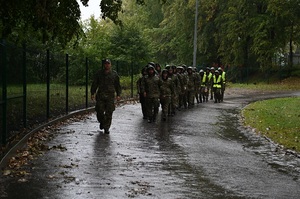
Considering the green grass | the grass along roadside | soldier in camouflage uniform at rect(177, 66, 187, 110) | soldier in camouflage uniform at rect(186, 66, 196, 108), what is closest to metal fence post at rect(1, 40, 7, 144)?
the grass along roadside

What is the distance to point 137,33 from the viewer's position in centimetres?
3988

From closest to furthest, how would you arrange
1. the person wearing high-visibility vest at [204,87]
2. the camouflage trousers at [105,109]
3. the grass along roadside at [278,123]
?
the camouflage trousers at [105,109], the grass along roadside at [278,123], the person wearing high-visibility vest at [204,87]

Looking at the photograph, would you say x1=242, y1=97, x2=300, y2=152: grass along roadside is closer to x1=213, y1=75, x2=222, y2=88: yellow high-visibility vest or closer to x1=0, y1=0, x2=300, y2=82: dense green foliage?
x1=213, y1=75, x2=222, y2=88: yellow high-visibility vest

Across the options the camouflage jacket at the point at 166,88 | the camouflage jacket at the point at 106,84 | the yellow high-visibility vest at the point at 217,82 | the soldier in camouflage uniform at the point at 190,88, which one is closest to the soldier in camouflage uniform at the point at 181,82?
the soldier in camouflage uniform at the point at 190,88

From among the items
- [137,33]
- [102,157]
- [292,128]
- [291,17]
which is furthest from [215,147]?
A: [291,17]

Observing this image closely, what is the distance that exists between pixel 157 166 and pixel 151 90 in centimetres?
731

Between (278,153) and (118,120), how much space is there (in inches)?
252

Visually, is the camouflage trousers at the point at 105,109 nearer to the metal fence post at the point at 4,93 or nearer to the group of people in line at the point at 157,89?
the group of people in line at the point at 157,89

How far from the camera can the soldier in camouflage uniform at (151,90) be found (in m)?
16.6

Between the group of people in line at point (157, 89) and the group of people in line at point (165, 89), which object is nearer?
the group of people in line at point (157, 89)

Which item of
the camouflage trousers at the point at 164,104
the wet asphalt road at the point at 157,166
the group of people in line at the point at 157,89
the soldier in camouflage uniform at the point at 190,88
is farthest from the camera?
the soldier in camouflage uniform at the point at 190,88

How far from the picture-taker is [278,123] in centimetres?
1761

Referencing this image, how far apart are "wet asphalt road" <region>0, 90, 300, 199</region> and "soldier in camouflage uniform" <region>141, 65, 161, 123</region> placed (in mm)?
1341

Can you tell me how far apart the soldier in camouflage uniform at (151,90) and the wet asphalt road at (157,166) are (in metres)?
1.34
